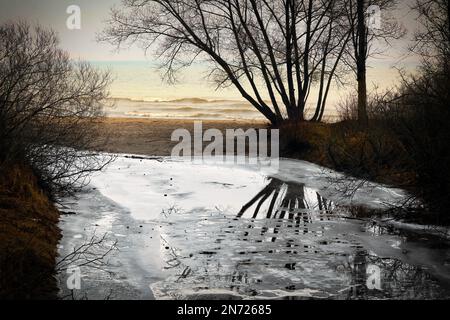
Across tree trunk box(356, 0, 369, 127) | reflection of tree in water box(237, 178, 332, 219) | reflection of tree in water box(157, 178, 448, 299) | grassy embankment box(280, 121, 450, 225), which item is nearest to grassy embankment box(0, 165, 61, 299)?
reflection of tree in water box(157, 178, 448, 299)

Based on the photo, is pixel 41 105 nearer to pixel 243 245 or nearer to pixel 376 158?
pixel 243 245

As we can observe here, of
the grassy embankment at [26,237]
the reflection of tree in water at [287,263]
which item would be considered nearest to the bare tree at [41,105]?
the grassy embankment at [26,237]

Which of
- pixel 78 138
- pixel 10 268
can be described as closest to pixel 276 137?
pixel 78 138

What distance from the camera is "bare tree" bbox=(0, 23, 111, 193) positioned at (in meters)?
11.7

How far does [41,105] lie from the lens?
42.2ft

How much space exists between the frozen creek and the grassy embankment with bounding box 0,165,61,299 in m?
0.31

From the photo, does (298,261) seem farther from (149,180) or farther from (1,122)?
(149,180)

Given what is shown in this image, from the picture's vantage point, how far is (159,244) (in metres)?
9.99

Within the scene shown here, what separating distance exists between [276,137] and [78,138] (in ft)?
42.4

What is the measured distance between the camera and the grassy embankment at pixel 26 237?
683cm

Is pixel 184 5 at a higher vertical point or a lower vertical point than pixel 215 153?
higher

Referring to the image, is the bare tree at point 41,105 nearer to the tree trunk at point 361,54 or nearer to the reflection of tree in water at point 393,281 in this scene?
the reflection of tree in water at point 393,281

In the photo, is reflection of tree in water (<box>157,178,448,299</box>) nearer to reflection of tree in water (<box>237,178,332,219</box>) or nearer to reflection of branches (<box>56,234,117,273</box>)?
reflection of tree in water (<box>237,178,332,219</box>)

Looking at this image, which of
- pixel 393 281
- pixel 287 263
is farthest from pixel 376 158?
pixel 393 281
